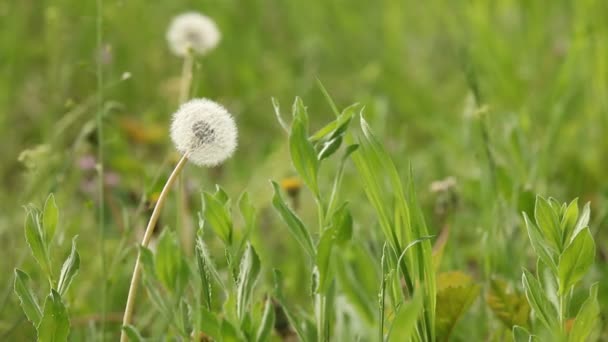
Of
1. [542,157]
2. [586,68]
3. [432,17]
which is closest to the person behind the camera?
[542,157]

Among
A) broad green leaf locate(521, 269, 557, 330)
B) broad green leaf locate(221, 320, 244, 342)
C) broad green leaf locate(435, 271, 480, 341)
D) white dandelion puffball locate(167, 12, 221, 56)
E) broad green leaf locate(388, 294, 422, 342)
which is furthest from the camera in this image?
white dandelion puffball locate(167, 12, 221, 56)

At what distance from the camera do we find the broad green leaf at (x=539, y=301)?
110 cm

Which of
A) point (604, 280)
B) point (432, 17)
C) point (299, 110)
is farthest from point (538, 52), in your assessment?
point (299, 110)

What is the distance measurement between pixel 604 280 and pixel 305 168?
1007mm

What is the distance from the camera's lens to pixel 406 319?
905 millimetres

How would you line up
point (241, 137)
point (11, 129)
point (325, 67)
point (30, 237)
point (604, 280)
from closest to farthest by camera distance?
1. point (30, 237)
2. point (604, 280)
3. point (11, 129)
4. point (241, 137)
5. point (325, 67)

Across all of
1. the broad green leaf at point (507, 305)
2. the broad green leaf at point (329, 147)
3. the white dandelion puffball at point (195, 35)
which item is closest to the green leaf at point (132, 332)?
the broad green leaf at point (329, 147)

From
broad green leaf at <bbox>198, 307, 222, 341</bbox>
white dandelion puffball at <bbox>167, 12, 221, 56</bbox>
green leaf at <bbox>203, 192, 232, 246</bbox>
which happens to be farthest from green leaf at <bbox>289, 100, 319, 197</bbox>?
white dandelion puffball at <bbox>167, 12, 221, 56</bbox>

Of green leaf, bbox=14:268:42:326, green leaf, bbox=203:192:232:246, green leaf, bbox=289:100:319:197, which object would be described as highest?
green leaf, bbox=289:100:319:197

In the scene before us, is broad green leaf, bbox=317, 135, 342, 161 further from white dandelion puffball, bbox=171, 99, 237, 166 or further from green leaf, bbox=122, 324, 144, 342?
A: green leaf, bbox=122, 324, 144, 342

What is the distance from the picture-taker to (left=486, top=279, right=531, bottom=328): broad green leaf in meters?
1.39

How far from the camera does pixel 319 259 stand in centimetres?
106

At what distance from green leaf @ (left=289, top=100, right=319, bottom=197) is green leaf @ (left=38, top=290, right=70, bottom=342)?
0.37 m

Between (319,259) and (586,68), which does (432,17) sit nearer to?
(586,68)
